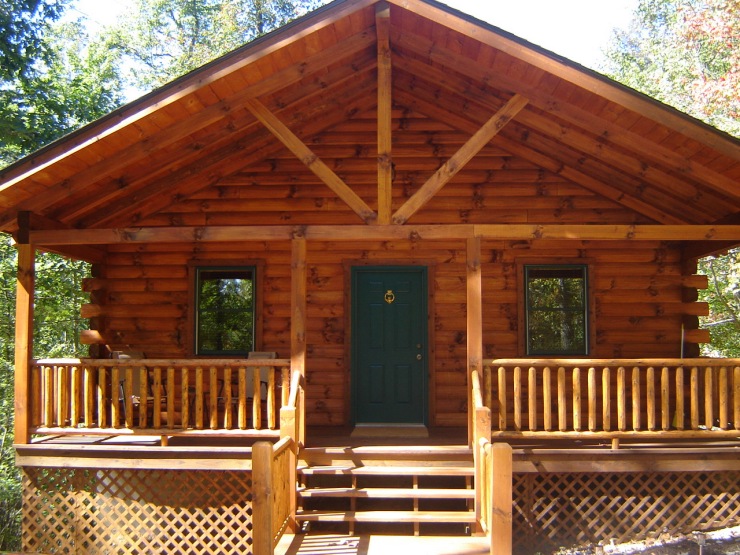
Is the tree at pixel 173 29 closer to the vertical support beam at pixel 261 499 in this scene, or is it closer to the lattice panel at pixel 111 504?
the lattice panel at pixel 111 504

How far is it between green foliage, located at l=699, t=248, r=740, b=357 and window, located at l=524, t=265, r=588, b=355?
11030mm

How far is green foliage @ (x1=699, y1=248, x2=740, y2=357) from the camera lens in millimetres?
18812

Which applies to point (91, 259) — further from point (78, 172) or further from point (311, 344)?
point (311, 344)

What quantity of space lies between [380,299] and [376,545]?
3.77m

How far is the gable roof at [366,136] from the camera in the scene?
6.59 m

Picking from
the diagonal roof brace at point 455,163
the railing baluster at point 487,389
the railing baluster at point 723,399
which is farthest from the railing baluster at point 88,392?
the railing baluster at point 723,399

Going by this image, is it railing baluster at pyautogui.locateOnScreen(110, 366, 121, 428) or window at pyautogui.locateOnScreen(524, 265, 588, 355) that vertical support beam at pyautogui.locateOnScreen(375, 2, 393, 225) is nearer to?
window at pyautogui.locateOnScreen(524, 265, 588, 355)

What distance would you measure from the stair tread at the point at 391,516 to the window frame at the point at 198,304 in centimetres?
317

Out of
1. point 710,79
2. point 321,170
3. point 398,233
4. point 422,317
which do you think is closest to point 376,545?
point 398,233

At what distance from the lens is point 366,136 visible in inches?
366

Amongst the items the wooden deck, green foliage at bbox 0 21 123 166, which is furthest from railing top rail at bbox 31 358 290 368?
green foliage at bbox 0 21 123 166

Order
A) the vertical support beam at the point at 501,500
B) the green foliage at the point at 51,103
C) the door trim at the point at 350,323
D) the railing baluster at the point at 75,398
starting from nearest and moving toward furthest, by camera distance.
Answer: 1. the vertical support beam at the point at 501,500
2. the railing baluster at the point at 75,398
3. the door trim at the point at 350,323
4. the green foliage at the point at 51,103

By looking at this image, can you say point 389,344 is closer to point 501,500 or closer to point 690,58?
point 501,500

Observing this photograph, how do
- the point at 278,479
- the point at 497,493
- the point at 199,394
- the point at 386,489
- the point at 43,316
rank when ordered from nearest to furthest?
the point at 497,493 < the point at 278,479 < the point at 386,489 < the point at 199,394 < the point at 43,316
